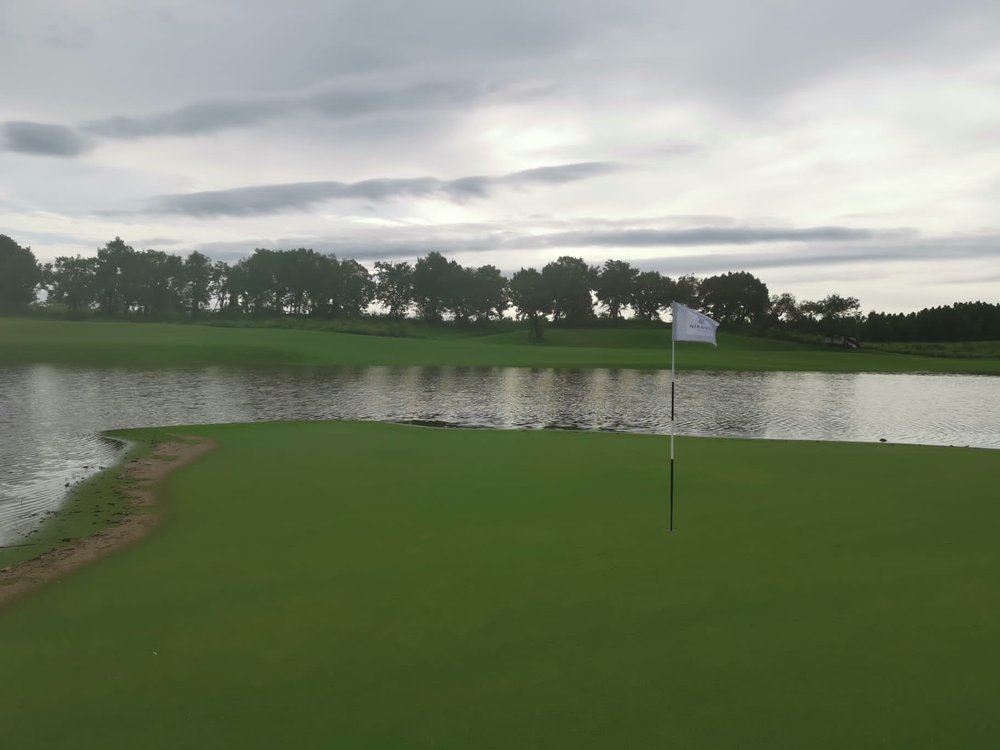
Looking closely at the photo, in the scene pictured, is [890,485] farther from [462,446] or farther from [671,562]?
[462,446]

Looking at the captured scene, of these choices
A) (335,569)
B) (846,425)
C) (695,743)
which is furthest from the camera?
(846,425)

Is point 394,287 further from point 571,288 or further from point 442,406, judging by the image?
point 442,406

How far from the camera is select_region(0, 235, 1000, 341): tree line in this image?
5187 inches

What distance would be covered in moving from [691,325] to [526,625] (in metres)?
6.14

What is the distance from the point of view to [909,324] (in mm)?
A: 108688

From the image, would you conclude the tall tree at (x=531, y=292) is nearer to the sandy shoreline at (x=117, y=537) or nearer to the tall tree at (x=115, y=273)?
the tall tree at (x=115, y=273)

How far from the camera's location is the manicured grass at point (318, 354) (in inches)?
2442

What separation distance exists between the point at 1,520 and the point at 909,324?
4740 inches

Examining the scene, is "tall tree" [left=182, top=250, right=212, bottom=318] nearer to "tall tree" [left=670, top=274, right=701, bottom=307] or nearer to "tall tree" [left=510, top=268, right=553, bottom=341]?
"tall tree" [left=510, top=268, right=553, bottom=341]

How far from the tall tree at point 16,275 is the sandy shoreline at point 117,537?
139369 mm

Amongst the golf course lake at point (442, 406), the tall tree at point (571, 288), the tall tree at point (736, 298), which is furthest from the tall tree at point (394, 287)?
the golf course lake at point (442, 406)

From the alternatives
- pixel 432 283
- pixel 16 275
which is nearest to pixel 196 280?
pixel 16 275

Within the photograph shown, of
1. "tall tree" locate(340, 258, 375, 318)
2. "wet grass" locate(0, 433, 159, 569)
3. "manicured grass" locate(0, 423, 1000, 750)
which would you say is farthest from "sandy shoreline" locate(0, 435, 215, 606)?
"tall tree" locate(340, 258, 375, 318)

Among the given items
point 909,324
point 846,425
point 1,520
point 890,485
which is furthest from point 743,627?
point 909,324
